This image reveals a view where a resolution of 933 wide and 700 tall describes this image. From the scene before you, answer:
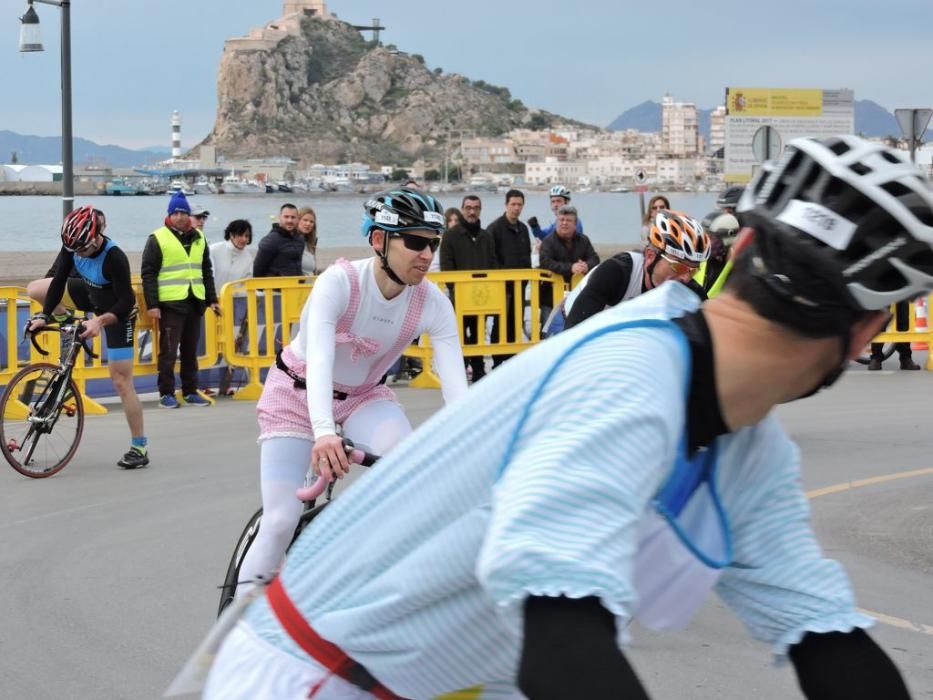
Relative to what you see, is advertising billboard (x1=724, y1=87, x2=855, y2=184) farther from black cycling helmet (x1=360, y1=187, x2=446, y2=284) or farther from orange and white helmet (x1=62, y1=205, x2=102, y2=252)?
black cycling helmet (x1=360, y1=187, x2=446, y2=284)

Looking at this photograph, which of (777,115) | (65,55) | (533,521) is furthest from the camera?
(777,115)

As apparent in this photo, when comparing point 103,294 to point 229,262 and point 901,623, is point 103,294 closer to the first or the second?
point 229,262

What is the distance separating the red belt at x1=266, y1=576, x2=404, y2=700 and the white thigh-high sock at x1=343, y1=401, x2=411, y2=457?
307 centimetres

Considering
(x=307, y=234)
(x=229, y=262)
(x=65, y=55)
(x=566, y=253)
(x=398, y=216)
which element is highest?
(x=65, y=55)

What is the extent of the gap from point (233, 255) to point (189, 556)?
8968 millimetres

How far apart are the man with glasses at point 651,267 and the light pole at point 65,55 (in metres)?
15.3

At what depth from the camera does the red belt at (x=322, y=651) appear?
2.26 meters

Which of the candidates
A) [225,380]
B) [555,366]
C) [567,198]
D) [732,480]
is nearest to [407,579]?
[555,366]

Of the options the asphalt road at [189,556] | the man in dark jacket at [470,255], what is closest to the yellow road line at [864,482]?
the asphalt road at [189,556]

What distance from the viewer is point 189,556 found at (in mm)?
8414

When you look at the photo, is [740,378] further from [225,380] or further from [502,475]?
[225,380]

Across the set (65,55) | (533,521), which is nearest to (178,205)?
(65,55)

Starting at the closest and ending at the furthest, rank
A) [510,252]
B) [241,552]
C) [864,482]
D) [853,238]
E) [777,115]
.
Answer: [853,238] → [241,552] → [864,482] → [510,252] → [777,115]

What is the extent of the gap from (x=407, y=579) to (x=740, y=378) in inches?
21.5
